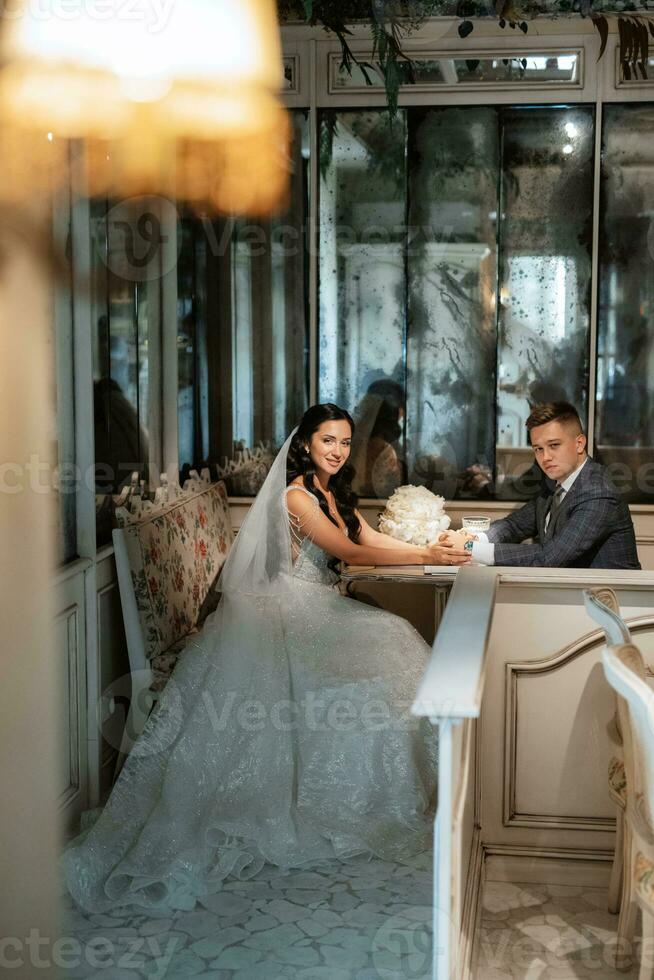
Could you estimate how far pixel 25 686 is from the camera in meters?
1.37

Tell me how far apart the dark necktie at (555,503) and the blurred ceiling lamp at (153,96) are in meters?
1.91

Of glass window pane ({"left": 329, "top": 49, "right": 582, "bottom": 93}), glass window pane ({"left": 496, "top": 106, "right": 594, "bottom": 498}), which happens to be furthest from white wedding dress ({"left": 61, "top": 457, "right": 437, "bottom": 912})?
glass window pane ({"left": 329, "top": 49, "right": 582, "bottom": 93})

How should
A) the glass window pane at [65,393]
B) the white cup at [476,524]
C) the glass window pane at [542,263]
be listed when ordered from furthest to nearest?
the glass window pane at [542,263] → the white cup at [476,524] → the glass window pane at [65,393]

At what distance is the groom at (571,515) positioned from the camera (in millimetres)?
3740

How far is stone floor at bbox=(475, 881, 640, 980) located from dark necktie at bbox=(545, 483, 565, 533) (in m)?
1.42

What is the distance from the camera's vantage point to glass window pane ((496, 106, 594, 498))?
4801mm

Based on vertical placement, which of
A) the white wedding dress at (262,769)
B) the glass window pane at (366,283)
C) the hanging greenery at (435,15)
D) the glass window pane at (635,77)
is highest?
the hanging greenery at (435,15)

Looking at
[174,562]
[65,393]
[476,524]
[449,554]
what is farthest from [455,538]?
[65,393]

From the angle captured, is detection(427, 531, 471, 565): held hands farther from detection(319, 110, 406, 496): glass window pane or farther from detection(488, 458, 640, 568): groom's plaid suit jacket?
detection(319, 110, 406, 496): glass window pane

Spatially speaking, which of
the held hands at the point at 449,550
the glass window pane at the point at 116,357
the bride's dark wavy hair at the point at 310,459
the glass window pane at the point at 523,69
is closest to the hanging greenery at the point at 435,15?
the glass window pane at the point at 523,69

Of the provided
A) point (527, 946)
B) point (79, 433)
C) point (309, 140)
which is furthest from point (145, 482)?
point (527, 946)

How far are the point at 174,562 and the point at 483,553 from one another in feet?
3.66

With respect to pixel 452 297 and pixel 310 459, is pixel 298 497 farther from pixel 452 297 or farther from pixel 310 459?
pixel 452 297

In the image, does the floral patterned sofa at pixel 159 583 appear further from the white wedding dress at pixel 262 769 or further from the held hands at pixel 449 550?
the held hands at pixel 449 550
